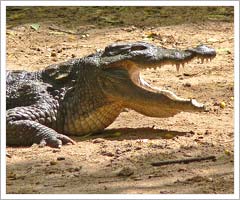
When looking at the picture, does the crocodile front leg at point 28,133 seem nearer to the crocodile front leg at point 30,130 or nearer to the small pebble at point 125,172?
the crocodile front leg at point 30,130

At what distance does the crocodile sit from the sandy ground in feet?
0.65

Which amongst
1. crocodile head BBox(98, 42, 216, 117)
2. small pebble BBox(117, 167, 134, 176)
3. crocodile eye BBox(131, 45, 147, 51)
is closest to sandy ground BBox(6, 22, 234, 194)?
small pebble BBox(117, 167, 134, 176)

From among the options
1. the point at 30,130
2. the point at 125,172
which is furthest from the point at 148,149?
the point at 30,130

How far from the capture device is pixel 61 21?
10.5 meters

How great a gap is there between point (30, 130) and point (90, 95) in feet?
2.22

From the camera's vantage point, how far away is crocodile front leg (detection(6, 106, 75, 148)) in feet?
20.2

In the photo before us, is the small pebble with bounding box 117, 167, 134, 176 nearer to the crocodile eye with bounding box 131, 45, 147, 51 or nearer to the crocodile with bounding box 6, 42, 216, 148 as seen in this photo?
the crocodile with bounding box 6, 42, 216, 148

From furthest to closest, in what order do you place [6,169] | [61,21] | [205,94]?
1. [61,21]
2. [205,94]
3. [6,169]

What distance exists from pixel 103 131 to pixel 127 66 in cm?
66

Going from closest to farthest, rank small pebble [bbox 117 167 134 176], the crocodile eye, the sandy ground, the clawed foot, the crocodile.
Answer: the sandy ground < small pebble [bbox 117 167 134 176] < the clawed foot < the crocodile < the crocodile eye

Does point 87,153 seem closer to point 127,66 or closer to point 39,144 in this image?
point 39,144

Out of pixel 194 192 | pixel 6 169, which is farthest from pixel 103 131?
pixel 194 192

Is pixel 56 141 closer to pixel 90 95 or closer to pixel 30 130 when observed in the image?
pixel 30 130

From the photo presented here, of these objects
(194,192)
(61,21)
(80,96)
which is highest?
(61,21)
